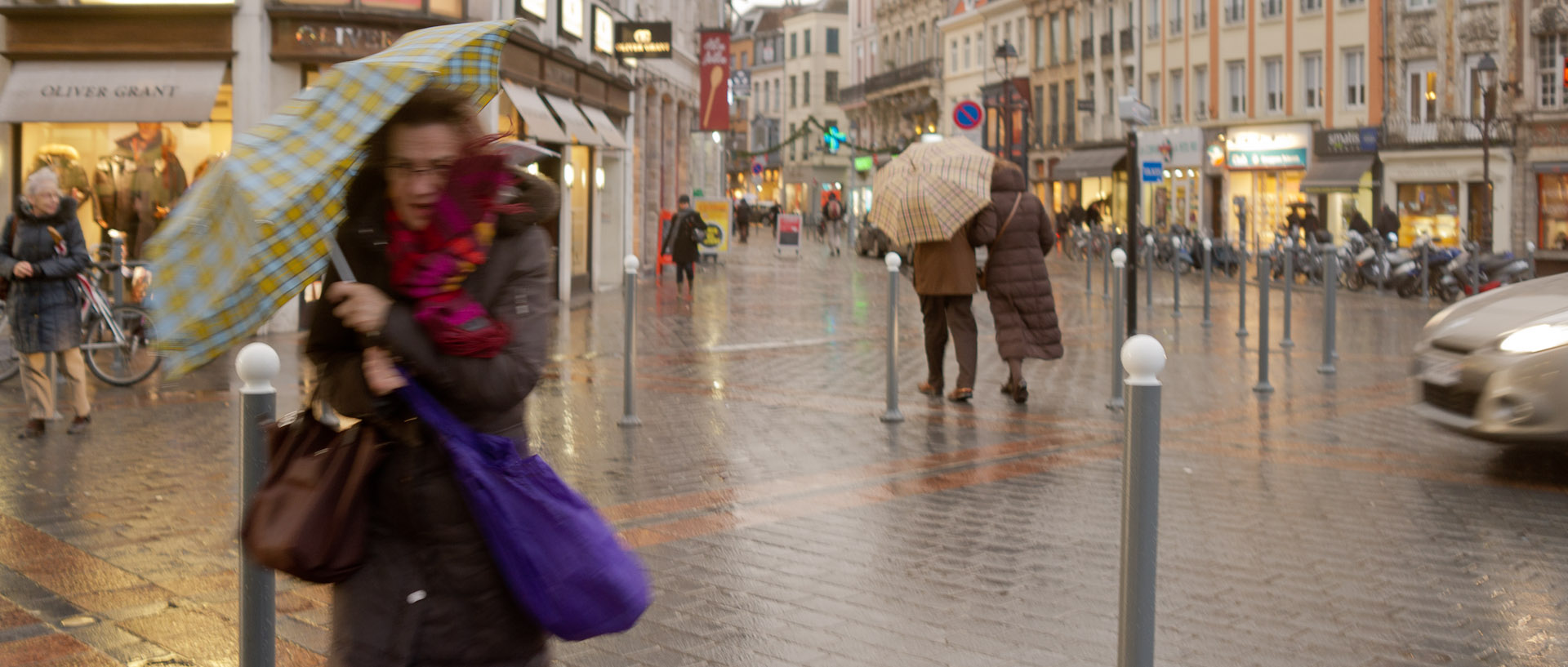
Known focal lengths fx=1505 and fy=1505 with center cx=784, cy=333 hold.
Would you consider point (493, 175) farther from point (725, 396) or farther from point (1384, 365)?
point (1384, 365)

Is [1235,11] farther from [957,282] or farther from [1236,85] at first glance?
[957,282]

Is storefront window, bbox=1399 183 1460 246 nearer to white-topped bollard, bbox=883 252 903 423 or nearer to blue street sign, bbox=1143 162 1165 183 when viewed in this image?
blue street sign, bbox=1143 162 1165 183

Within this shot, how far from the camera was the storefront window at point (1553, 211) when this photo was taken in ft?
124

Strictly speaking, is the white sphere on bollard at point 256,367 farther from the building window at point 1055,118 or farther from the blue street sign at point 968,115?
the building window at point 1055,118

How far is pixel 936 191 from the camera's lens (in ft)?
34.9

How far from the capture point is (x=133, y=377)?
40.6ft

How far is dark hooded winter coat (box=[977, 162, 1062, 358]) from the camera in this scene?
1088 centimetres

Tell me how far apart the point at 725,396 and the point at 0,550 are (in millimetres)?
5916

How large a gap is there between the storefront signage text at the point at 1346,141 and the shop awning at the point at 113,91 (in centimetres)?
3448

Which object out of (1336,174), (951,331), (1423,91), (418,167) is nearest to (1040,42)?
(1336,174)

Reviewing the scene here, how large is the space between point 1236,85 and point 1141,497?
49.3 m

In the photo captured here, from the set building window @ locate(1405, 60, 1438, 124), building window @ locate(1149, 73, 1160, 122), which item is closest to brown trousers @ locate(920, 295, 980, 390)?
building window @ locate(1405, 60, 1438, 124)

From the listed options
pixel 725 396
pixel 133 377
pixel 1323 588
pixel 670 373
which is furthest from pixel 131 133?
pixel 1323 588

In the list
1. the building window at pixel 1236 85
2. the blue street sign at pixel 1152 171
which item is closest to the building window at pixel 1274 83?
the building window at pixel 1236 85
